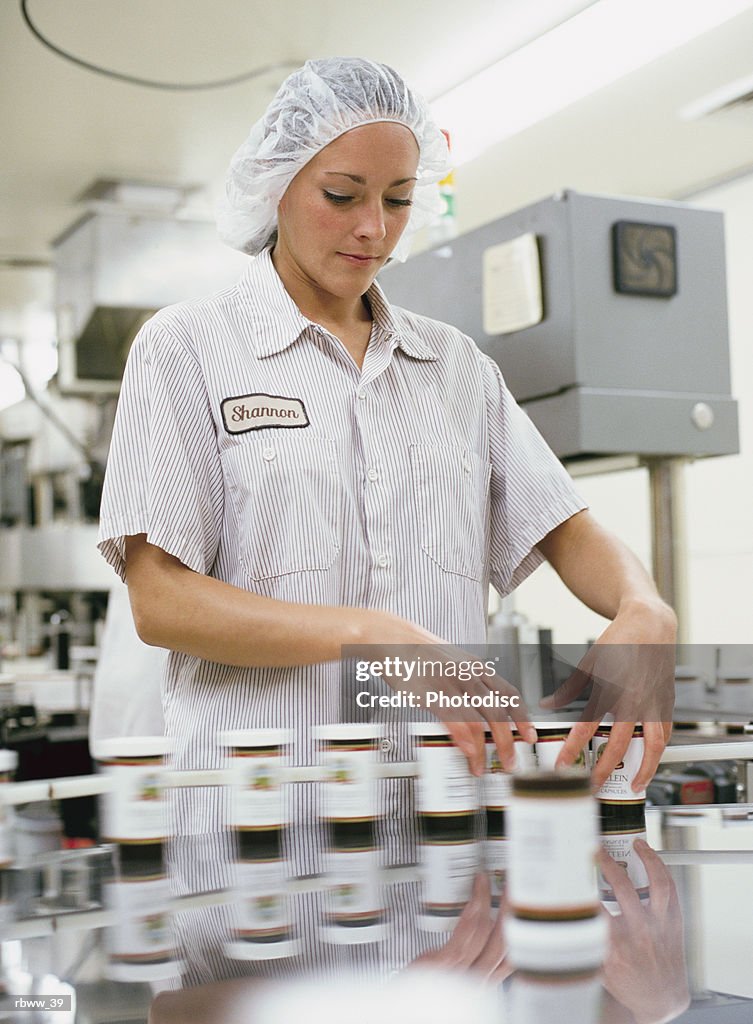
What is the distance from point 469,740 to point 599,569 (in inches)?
20.0

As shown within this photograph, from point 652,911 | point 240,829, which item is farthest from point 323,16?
point 652,911

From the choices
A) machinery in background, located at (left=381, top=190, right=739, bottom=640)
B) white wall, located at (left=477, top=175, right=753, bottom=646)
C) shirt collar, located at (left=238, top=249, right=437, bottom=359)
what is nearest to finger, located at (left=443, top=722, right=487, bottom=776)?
shirt collar, located at (left=238, top=249, right=437, bottom=359)

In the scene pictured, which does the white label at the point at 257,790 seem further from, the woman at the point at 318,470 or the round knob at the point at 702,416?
the round knob at the point at 702,416

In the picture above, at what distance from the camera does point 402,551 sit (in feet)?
4.67

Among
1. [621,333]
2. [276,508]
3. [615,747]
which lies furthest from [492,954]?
[621,333]

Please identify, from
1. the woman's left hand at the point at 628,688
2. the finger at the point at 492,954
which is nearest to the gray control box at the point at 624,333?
the woman's left hand at the point at 628,688

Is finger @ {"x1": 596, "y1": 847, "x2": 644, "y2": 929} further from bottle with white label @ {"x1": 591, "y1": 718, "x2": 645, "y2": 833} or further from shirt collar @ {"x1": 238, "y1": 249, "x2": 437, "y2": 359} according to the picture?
shirt collar @ {"x1": 238, "y1": 249, "x2": 437, "y2": 359}

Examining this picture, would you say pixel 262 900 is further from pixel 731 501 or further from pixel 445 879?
pixel 731 501

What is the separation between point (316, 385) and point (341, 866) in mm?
652

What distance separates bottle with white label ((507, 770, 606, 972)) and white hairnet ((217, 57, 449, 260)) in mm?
1061

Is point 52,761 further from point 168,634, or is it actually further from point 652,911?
point 652,911

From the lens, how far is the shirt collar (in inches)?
56.8

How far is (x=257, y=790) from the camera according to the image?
1.03 meters

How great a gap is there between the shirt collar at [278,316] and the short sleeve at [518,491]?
0.13 meters
